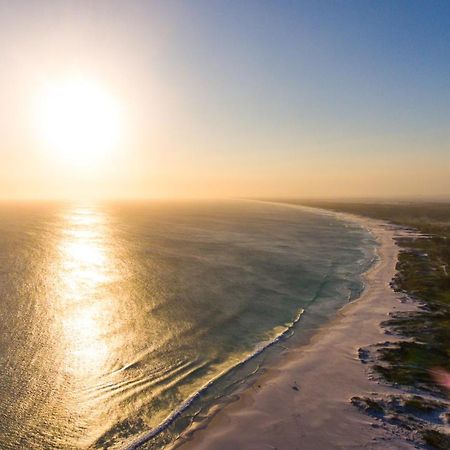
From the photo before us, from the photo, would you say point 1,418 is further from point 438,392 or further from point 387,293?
point 387,293

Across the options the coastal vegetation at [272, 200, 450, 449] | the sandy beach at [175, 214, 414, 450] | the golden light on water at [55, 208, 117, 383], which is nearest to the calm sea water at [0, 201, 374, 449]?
the golden light on water at [55, 208, 117, 383]

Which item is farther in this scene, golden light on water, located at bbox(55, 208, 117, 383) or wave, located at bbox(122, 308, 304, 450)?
golden light on water, located at bbox(55, 208, 117, 383)

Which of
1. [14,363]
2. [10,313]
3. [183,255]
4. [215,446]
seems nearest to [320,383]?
[215,446]

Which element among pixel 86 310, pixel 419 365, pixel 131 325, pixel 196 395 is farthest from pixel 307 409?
pixel 86 310

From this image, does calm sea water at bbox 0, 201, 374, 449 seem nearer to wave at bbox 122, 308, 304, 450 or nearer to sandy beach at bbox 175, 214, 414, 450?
wave at bbox 122, 308, 304, 450

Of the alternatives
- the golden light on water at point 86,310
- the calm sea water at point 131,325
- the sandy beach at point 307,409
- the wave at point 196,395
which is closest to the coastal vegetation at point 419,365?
the sandy beach at point 307,409

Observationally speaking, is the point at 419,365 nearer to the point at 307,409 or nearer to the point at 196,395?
the point at 307,409

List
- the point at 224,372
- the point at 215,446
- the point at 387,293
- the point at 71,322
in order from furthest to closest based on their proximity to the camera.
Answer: the point at 387,293 → the point at 71,322 → the point at 224,372 → the point at 215,446

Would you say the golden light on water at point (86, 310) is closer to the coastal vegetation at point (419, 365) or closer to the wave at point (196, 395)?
the wave at point (196, 395)
